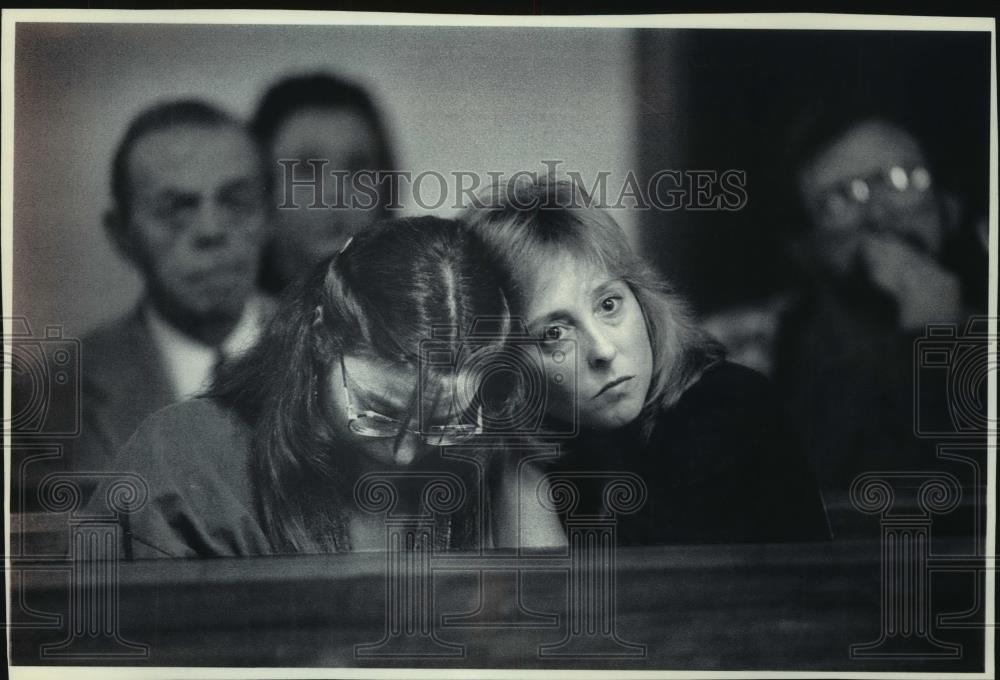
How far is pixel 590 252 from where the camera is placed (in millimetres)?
3156

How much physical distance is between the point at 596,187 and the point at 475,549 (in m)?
1.26

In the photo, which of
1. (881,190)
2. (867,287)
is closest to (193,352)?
(867,287)

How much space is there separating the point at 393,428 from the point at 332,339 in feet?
1.17

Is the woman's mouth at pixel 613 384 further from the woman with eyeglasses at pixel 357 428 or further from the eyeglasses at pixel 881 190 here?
the eyeglasses at pixel 881 190

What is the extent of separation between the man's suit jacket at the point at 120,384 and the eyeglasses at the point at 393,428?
1.93 ft

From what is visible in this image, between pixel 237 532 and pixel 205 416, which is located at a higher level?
pixel 205 416

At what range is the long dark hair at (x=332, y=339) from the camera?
3143 millimetres

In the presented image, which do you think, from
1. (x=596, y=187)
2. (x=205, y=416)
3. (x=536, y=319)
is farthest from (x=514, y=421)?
(x=205, y=416)

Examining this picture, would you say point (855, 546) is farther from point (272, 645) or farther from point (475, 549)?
point (272, 645)

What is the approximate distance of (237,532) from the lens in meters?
3.15

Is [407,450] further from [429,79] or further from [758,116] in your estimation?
[758,116]

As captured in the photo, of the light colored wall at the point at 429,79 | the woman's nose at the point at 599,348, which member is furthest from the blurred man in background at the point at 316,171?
the woman's nose at the point at 599,348

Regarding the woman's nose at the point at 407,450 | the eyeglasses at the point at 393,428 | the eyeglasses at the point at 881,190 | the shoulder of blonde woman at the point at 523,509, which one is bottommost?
the shoulder of blonde woman at the point at 523,509

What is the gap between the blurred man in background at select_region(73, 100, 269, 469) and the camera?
124 inches
